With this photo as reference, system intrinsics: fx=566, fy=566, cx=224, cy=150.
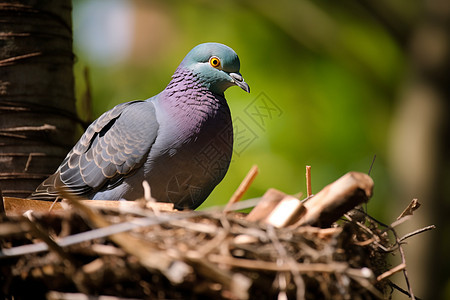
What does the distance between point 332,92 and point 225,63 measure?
430 cm

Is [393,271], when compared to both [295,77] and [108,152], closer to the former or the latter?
[108,152]

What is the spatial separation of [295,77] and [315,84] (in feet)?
0.84

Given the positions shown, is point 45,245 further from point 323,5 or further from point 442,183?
point 323,5

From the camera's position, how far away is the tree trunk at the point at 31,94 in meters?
2.64

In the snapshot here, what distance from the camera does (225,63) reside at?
280 cm

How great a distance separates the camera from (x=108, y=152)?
279 centimetres

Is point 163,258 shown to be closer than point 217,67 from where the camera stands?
Yes

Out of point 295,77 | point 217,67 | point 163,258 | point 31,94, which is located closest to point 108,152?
point 31,94

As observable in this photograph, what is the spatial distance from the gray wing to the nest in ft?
3.48

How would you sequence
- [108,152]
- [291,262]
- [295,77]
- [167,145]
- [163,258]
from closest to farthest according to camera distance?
[163,258], [291,262], [167,145], [108,152], [295,77]

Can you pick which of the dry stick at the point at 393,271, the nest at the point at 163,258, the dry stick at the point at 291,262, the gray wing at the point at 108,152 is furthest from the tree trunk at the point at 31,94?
the dry stick at the point at 393,271

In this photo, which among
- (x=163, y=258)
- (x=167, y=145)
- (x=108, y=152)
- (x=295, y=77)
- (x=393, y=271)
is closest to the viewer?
(x=163, y=258)

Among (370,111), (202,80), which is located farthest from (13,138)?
(370,111)

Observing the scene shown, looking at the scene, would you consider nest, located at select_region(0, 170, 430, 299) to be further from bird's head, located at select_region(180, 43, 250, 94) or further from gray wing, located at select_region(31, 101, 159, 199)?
bird's head, located at select_region(180, 43, 250, 94)
